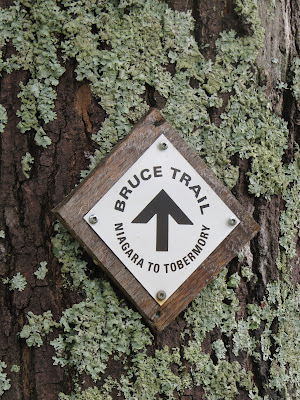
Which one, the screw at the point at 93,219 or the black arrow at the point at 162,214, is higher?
the screw at the point at 93,219

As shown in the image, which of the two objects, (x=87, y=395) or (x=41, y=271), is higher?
(x=41, y=271)

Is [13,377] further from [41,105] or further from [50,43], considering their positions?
[50,43]

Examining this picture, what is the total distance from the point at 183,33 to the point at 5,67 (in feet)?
1.66

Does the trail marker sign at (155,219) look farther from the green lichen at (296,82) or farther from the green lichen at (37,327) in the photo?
the green lichen at (296,82)

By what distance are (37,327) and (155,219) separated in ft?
1.40

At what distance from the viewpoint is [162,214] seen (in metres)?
1.40

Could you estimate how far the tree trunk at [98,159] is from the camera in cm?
139

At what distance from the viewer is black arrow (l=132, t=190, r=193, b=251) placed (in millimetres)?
1386

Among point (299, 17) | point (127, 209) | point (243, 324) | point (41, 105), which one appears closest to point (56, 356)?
point (127, 209)

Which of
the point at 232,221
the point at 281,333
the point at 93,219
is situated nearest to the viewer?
the point at 93,219

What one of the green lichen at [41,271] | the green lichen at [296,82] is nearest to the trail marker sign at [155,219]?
the green lichen at [41,271]

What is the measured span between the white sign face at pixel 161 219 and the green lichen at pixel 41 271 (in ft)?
0.57

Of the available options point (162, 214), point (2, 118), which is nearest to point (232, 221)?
point (162, 214)

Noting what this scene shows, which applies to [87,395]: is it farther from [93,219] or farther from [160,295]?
[93,219]
